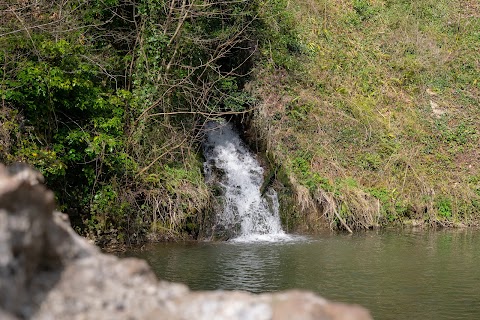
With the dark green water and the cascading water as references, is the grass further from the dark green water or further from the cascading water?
the dark green water

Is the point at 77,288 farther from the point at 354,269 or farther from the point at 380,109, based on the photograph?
the point at 380,109

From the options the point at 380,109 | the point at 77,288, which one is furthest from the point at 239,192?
the point at 77,288

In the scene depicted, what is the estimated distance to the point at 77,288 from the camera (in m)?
2.14

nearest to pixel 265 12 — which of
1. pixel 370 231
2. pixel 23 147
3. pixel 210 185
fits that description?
pixel 210 185

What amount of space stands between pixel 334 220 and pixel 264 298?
12.7m

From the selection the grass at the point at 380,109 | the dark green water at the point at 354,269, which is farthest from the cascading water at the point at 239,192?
the dark green water at the point at 354,269

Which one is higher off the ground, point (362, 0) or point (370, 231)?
point (362, 0)

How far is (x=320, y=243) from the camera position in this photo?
12828 mm

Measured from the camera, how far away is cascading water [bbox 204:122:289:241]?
544 inches

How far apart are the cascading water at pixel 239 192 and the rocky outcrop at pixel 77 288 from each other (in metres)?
11.2

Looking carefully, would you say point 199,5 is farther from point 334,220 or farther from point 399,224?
point 399,224

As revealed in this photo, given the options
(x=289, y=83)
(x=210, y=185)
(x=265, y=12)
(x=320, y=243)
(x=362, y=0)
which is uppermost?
(x=362, y=0)

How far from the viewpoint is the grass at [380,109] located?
16.0m

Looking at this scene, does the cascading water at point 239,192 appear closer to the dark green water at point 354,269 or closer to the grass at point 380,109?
the grass at point 380,109
